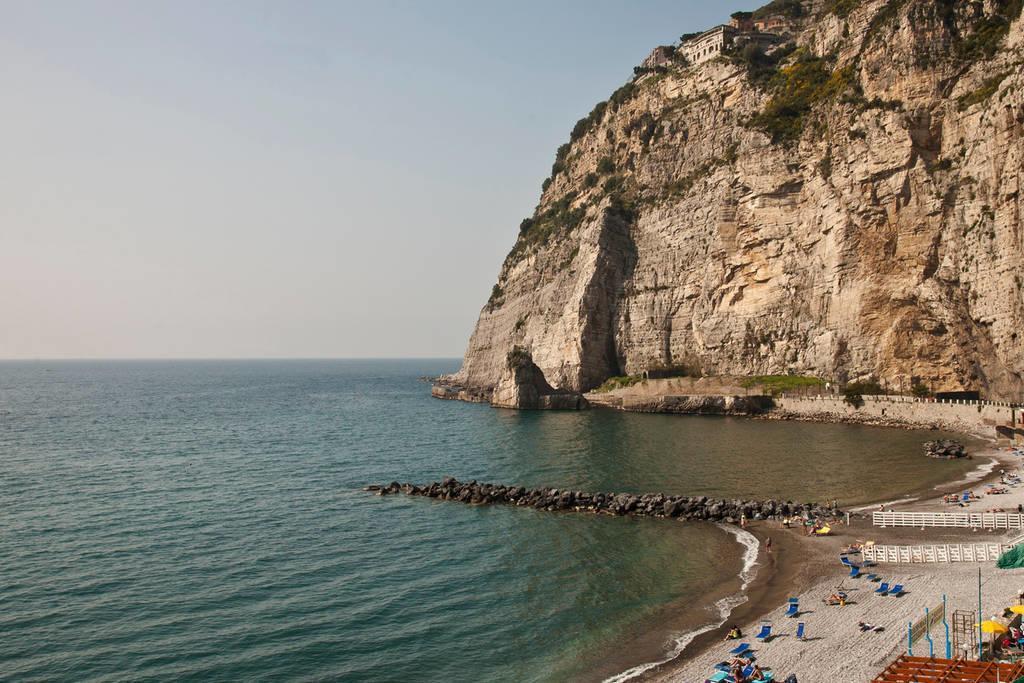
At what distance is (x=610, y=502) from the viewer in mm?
40906

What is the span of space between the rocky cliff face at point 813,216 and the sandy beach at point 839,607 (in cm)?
3951

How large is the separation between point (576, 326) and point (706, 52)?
47.3m

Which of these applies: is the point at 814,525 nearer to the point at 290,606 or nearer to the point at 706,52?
the point at 290,606

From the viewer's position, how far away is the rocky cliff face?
65.7 meters

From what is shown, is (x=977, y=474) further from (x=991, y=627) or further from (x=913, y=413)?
(x=991, y=627)

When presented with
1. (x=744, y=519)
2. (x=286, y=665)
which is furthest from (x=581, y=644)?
(x=744, y=519)

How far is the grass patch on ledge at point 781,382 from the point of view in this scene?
79.6 metres

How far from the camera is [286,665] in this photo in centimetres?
2169

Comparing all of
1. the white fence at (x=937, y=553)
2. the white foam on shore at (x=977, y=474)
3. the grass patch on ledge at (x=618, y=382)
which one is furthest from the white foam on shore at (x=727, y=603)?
the grass patch on ledge at (x=618, y=382)

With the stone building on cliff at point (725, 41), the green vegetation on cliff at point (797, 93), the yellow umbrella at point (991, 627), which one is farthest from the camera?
the stone building on cliff at point (725, 41)

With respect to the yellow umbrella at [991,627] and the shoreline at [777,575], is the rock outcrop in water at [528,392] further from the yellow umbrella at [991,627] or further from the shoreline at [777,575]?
the yellow umbrella at [991,627]

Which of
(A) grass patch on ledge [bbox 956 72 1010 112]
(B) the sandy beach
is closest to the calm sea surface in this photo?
(B) the sandy beach

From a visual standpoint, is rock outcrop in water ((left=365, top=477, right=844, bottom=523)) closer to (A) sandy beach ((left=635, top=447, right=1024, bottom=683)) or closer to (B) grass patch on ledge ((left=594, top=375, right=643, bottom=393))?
(A) sandy beach ((left=635, top=447, right=1024, bottom=683))

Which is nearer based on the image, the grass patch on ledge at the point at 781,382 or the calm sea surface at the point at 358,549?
the calm sea surface at the point at 358,549
